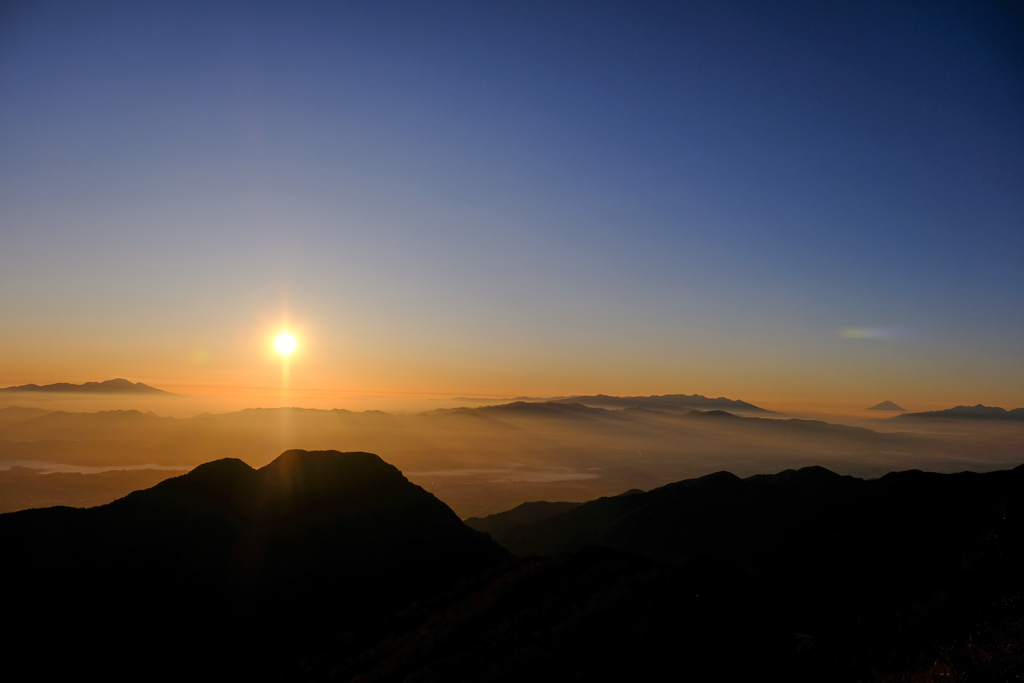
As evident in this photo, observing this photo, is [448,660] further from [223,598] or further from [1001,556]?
[223,598]

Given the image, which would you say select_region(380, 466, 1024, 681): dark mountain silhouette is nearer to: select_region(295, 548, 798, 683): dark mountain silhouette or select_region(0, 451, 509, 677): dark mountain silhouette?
select_region(295, 548, 798, 683): dark mountain silhouette

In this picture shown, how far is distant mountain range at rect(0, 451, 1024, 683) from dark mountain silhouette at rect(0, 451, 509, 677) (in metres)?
0.18

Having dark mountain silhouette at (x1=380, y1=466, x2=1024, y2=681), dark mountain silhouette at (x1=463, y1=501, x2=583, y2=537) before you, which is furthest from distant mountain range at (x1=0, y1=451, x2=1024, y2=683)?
dark mountain silhouette at (x1=463, y1=501, x2=583, y2=537)

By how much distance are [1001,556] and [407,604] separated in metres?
45.6

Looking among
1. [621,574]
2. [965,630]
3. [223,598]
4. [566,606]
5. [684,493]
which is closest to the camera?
[965,630]

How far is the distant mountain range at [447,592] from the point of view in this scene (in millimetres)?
18984

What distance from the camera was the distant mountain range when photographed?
62.3ft

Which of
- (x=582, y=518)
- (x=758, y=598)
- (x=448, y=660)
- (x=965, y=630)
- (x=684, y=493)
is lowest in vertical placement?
(x=582, y=518)

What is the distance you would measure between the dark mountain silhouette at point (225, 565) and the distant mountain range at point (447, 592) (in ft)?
0.59

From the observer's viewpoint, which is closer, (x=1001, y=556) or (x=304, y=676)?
(x=1001, y=556)

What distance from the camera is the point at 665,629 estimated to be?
828 inches

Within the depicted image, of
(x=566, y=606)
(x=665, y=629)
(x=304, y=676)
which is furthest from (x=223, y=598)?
(x=665, y=629)

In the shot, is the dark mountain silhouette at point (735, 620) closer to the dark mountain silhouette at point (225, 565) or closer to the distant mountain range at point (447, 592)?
the distant mountain range at point (447, 592)

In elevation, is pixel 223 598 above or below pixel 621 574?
below
